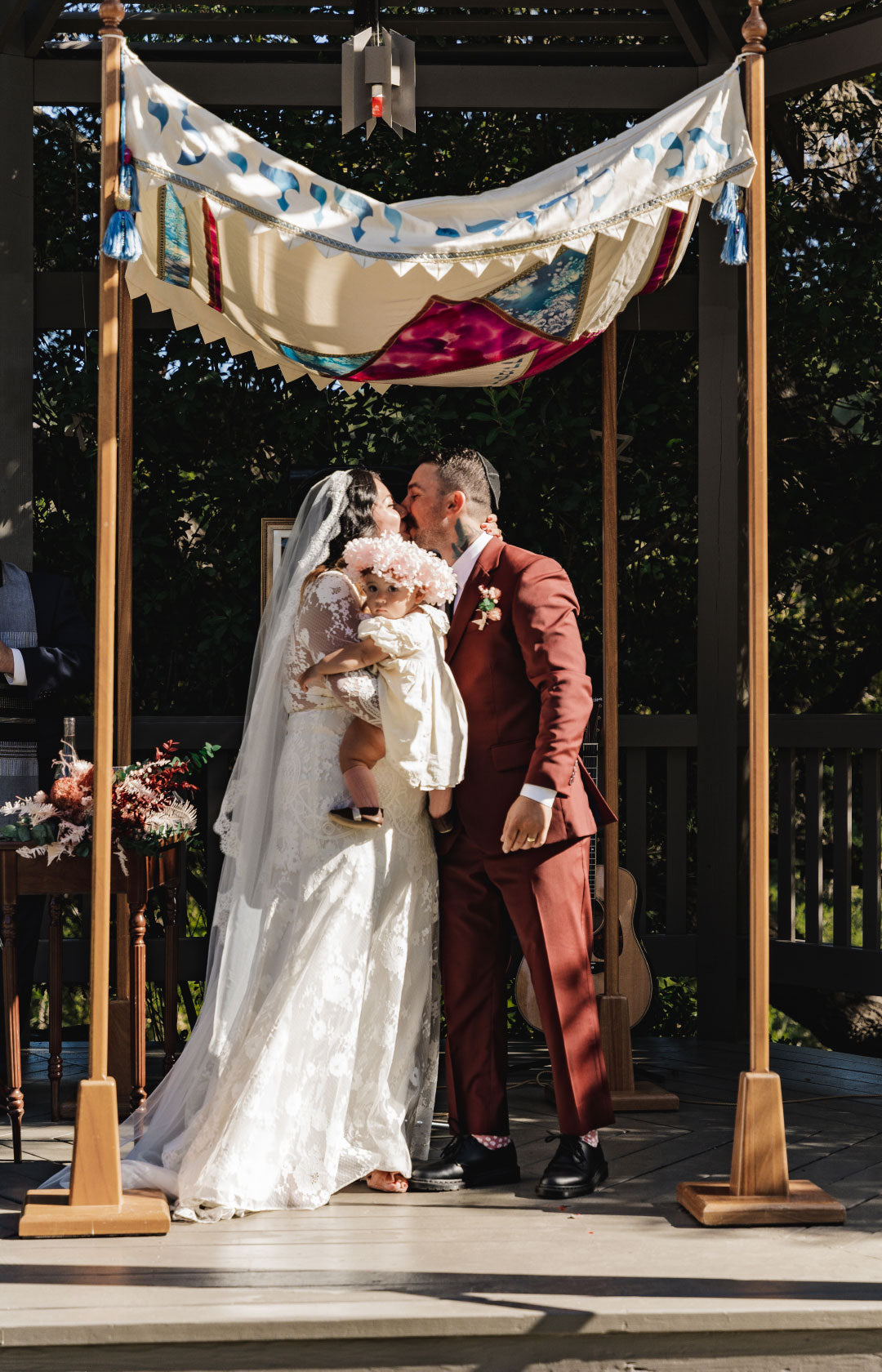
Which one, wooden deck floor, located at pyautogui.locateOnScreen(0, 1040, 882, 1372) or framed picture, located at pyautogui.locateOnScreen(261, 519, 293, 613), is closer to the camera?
wooden deck floor, located at pyautogui.locateOnScreen(0, 1040, 882, 1372)

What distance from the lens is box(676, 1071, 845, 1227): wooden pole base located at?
3.13 metres

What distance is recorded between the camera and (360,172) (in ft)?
18.8

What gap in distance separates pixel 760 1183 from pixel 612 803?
135cm

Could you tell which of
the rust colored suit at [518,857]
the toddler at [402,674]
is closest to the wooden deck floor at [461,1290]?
the rust colored suit at [518,857]

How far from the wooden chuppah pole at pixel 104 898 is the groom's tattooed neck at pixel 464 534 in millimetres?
913

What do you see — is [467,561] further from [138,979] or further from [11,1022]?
[11,1022]

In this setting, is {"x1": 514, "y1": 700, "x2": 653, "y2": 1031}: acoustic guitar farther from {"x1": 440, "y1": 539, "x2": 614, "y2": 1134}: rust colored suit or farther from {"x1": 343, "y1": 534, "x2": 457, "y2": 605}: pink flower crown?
{"x1": 343, "y1": 534, "x2": 457, "y2": 605}: pink flower crown

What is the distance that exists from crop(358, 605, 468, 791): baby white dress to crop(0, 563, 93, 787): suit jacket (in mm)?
1553

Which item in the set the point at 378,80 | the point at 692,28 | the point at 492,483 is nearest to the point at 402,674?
the point at 492,483

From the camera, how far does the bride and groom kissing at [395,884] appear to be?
3.36 metres

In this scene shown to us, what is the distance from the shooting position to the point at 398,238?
10.5 ft

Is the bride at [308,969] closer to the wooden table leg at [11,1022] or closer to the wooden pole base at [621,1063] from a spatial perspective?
the wooden table leg at [11,1022]

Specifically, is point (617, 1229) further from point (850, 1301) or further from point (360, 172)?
point (360, 172)

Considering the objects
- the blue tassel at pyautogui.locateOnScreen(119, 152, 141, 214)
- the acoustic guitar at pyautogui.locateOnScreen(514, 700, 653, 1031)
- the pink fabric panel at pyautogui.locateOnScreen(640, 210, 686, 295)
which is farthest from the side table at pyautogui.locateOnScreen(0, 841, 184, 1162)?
the pink fabric panel at pyautogui.locateOnScreen(640, 210, 686, 295)
